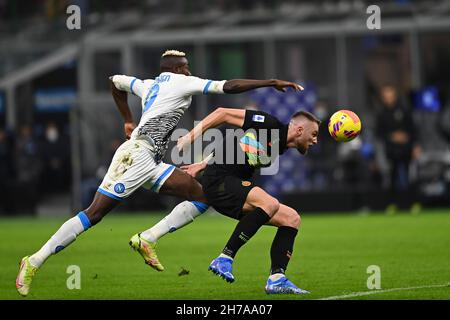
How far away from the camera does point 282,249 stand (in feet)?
34.1

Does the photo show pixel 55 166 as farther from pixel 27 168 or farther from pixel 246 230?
pixel 246 230

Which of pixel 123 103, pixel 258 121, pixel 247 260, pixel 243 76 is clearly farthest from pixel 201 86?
pixel 243 76

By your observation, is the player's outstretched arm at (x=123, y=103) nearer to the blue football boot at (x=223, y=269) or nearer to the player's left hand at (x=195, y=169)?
the player's left hand at (x=195, y=169)

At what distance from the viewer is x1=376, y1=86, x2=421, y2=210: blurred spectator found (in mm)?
22500

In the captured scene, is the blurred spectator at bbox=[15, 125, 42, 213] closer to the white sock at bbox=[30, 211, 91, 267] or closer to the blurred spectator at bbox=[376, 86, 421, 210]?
the blurred spectator at bbox=[376, 86, 421, 210]

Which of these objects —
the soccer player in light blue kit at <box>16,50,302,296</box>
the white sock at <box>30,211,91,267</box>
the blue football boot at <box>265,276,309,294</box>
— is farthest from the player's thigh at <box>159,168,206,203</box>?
the blue football boot at <box>265,276,309,294</box>

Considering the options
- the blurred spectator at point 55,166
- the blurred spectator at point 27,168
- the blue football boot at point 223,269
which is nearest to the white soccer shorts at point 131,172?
the blue football boot at point 223,269

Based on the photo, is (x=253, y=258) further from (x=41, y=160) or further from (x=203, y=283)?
(x=41, y=160)

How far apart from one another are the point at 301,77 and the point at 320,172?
3.32 m

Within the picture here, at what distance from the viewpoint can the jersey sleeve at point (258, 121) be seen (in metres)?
10.4

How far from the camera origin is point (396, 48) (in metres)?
28.0

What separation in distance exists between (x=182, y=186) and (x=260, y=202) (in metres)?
1.01

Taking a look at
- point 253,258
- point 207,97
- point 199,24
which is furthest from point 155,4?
point 253,258

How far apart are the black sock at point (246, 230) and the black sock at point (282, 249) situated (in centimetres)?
22
